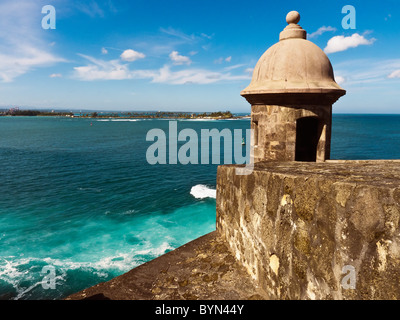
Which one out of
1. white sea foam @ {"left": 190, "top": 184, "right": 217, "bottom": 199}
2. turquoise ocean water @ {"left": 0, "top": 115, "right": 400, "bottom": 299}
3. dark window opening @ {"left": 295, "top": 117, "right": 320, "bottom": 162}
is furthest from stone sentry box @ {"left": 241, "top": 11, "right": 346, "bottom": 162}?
white sea foam @ {"left": 190, "top": 184, "right": 217, "bottom": 199}

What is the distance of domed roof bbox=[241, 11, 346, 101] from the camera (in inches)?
266

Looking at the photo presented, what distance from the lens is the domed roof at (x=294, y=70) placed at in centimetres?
675

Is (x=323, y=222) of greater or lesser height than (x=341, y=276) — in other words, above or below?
above

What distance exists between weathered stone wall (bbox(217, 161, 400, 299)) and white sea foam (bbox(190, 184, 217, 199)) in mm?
18241

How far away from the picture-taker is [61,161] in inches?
1366

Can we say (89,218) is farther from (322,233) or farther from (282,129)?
(322,233)

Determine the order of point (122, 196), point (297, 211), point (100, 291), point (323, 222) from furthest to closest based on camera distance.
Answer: point (122, 196) → point (100, 291) → point (297, 211) → point (323, 222)

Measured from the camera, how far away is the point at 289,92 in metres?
6.71

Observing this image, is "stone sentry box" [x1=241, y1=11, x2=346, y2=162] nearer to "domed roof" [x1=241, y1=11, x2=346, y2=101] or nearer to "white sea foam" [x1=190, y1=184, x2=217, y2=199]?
"domed roof" [x1=241, y1=11, x2=346, y2=101]

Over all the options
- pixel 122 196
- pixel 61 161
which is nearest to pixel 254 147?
pixel 122 196

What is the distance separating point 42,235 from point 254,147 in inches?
543

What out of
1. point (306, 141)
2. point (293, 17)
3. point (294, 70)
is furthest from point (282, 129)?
point (293, 17)

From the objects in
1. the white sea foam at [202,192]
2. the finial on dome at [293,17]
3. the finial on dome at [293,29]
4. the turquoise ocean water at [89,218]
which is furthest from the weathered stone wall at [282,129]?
the white sea foam at [202,192]
